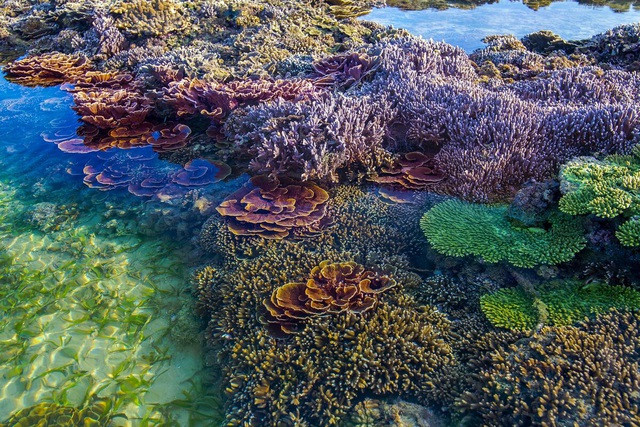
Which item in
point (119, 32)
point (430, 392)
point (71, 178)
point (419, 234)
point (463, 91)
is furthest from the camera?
point (119, 32)

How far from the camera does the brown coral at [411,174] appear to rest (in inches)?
180

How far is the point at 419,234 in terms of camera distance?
4066 mm

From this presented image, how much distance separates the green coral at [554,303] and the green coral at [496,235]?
25 cm

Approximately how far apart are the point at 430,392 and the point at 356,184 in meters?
2.61

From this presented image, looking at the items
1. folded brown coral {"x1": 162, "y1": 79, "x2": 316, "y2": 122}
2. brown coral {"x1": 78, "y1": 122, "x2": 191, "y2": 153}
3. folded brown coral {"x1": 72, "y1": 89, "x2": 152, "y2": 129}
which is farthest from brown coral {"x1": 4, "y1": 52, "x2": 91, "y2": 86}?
folded brown coral {"x1": 162, "y1": 79, "x2": 316, "y2": 122}

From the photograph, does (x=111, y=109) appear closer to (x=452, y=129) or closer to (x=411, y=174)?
(x=411, y=174)

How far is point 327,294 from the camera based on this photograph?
3416mm

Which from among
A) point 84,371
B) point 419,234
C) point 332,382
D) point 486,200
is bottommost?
point 84,371

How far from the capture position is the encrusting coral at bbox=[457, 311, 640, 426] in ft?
7.73

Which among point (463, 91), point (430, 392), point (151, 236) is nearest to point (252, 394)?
point (430, 392)

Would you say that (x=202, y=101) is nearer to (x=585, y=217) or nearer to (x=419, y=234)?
Answer: (x=419, y=234)

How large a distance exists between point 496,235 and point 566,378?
1.37 meters

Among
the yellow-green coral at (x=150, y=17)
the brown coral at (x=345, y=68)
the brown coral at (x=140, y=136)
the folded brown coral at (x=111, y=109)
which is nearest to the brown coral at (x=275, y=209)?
the brown coral at (x=140, y=136)

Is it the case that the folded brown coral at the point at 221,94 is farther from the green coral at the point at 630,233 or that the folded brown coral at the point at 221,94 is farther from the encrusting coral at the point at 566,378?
the encrusting coral at the point at 566,378
